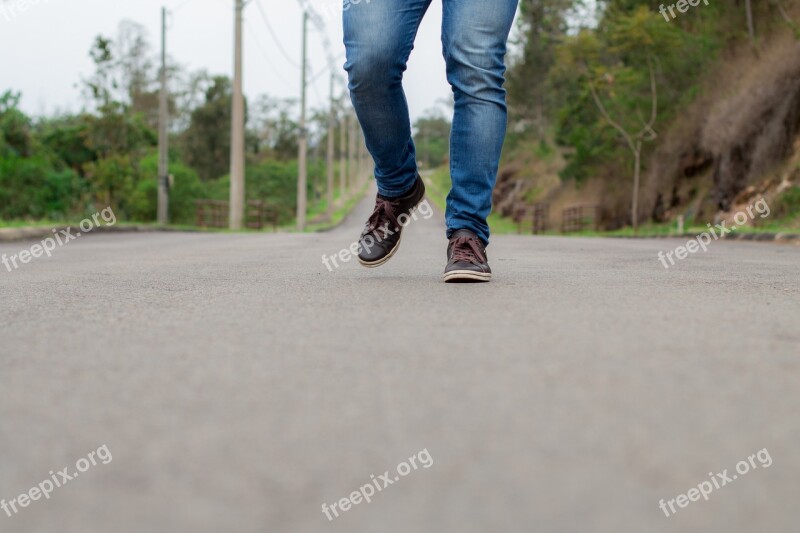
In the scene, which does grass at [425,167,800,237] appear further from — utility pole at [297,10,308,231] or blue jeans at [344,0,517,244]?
blue jeans at [344,0,517,244]

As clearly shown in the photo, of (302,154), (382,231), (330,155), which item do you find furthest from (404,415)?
(330,155)

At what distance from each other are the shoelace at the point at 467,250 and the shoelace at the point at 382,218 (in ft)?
1.86

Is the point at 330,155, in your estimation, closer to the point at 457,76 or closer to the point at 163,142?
the point at 163,142

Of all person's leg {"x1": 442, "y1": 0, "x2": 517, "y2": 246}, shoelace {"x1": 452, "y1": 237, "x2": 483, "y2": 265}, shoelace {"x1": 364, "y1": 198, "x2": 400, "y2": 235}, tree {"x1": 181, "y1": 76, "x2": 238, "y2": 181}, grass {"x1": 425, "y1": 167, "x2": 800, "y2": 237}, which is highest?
tree {"x1": 181, "y1": 76, "x2": 238, "y2": 181}

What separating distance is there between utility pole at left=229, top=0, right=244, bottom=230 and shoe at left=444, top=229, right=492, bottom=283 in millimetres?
20075

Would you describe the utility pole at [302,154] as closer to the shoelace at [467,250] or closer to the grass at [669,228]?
the grass at [669,228]

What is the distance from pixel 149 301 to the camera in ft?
9.72

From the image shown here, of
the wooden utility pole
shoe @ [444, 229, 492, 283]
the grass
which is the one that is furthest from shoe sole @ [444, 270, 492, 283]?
the wooden utility pole

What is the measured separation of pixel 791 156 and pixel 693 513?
1890cm

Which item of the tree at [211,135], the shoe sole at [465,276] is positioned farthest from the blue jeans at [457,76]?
the tree at [211,135]

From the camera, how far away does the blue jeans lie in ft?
11.4

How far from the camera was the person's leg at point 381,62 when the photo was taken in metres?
3.45

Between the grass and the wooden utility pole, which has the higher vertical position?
the wooden utility pole

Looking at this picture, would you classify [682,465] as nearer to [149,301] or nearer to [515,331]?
[515,331]
